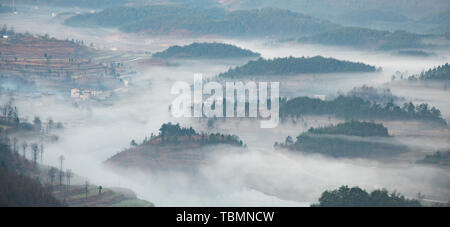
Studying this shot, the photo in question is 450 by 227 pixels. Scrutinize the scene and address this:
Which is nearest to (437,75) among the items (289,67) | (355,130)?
(289,67)

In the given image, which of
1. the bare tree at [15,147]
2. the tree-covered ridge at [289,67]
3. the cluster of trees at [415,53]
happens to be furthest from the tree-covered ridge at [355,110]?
the cluster of trees at [415,53]

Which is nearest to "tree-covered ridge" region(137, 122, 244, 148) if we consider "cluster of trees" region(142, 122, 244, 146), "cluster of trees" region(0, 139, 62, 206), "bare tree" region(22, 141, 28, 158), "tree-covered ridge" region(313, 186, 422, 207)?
"cluster of trees" region(142, 122, 244, 146)

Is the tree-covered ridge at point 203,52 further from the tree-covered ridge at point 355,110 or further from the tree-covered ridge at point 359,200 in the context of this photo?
the tree-covered ridge at point 359,200

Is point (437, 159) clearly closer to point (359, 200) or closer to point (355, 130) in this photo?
point (355, 130)

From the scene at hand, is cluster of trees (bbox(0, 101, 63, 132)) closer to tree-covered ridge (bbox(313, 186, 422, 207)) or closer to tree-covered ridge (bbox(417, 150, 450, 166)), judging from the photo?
tree-covered ridge (bbox(417, 150, 450, 166))
